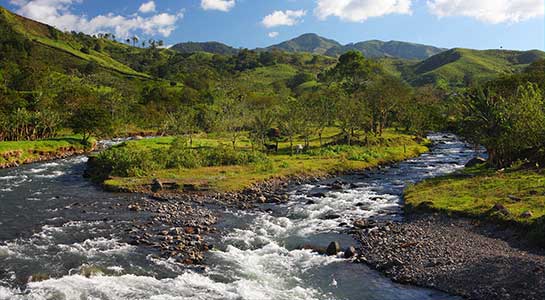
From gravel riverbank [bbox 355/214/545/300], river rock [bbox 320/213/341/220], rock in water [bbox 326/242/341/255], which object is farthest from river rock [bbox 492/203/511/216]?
rock in water [bbox 326/242/341/255]

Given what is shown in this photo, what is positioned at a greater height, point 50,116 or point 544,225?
point 50,116

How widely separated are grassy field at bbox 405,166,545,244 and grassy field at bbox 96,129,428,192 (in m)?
16.7

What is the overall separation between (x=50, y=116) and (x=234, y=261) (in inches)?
2856

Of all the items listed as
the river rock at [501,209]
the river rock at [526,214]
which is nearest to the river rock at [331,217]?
the river rock at [501,209]

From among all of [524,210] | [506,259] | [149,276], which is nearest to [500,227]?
[524,210]

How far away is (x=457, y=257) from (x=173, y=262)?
702 inches

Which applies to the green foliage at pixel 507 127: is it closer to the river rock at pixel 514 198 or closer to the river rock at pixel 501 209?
the river rock at pixel 514 198

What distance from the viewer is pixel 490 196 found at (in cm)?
3831

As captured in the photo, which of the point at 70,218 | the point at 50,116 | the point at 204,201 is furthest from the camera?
the point at 50,116

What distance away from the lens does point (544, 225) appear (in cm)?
2784

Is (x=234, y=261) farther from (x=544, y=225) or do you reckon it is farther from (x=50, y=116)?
(x=50, y=116)

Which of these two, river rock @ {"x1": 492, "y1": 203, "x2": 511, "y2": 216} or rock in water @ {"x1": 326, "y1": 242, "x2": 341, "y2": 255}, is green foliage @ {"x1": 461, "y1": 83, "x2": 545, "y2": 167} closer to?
river rock @ {"x1": 492, "y1": 203, "x2": 511, "y2": 216}

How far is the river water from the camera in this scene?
906 inches

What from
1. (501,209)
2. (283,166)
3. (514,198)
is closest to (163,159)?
(283,166)
